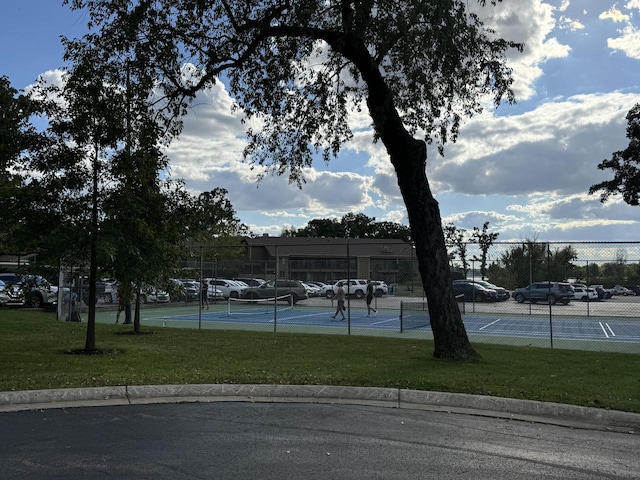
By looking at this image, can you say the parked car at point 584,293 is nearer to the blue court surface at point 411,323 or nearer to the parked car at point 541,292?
the parked car at point 541,292

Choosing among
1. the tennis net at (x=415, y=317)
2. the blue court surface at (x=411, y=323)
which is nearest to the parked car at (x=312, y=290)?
the blue court surface at (x=411, y=323)

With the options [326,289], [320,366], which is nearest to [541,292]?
[320,366]

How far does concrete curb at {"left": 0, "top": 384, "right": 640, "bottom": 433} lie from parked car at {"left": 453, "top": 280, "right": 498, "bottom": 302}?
12.0 meters

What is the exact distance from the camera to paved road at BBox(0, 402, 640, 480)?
521cm

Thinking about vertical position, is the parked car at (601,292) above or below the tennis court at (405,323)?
above

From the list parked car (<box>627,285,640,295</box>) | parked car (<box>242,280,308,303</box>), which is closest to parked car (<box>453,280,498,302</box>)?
parked car (<box>627,285,640,295</box>)

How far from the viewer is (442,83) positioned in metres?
13.3

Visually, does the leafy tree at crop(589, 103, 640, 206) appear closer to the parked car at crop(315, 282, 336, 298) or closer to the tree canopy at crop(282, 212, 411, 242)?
the parked car at crop(315, 282, 336, 298)

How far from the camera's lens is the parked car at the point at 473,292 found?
20139 millimetres

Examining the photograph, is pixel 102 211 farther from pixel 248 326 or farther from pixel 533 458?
pixel 248 326

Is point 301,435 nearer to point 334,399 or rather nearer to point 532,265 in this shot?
point 334,399

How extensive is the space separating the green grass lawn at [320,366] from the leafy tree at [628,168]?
2180cm

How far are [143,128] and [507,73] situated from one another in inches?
310

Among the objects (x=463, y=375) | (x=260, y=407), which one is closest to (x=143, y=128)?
(x=260, y=407)
